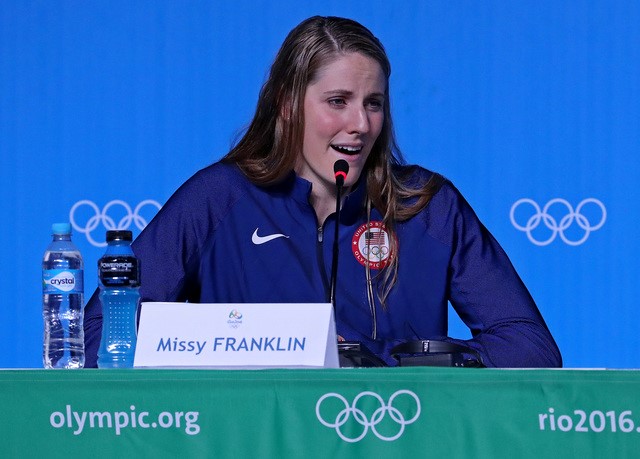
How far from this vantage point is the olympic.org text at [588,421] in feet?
4.73

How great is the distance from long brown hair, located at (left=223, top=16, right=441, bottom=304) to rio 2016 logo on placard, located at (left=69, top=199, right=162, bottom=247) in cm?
39

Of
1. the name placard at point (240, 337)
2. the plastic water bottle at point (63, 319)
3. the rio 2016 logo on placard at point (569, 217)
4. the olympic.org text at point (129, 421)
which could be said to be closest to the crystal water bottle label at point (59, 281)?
the plastic water bottle at point (63, 319)

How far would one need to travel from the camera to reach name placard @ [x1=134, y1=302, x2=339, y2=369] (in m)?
1.61

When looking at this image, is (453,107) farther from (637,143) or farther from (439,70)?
(637,143)

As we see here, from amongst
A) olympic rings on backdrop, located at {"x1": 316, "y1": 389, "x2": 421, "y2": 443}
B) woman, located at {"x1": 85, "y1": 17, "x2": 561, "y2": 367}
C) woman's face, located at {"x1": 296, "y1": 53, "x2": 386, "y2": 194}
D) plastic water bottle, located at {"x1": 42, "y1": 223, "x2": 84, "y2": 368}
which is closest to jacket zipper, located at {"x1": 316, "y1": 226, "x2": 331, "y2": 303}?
woman, located at {"x1": 85, "y1": 17, "x2": 561, "y2": 367}

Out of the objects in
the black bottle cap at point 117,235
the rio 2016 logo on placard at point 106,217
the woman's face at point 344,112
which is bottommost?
the black bottle cap at point 117,235

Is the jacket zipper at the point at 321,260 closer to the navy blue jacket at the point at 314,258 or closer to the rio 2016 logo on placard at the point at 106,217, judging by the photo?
the navy blue jacket at the point at 314,258

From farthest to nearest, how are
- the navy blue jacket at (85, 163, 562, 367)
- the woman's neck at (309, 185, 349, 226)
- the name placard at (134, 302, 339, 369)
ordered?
1. the woman's neck at (309, 185, 349, 226)
2. the navy blue jacket at (85, 163, 562, 367)
3. the name placard at (134, 302, 339, 369)

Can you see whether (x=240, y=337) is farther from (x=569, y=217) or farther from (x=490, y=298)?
(x=569, y=217)

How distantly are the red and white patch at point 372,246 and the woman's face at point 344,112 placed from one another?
13 cm

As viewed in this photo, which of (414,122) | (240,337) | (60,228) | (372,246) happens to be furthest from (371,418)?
(414,122)

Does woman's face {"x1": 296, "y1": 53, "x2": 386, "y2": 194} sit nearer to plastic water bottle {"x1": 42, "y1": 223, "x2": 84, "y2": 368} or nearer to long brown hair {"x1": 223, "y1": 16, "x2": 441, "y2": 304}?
long brown hair {"x1": 223, "y1": 16, "x2": 441, "y2": 304}

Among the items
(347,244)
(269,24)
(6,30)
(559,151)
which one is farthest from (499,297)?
(6,30)

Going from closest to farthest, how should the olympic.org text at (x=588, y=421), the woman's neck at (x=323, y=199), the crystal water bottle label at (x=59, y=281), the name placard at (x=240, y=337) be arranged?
the olympic.org text at (x=588, y=421) < the name placard at (x=240, y=337) < the crystal water bottle label at (x=59, y=281) < the woman's neck at (x=323, y=199)
